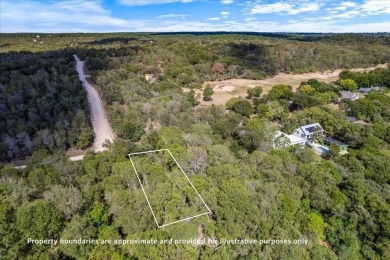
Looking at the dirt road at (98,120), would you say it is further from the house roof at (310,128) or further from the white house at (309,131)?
the house roof at (310,128)

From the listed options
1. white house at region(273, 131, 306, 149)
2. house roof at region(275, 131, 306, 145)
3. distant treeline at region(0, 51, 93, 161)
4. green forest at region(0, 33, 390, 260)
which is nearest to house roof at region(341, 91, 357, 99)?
green forest at region(0, 33, 390, 260)

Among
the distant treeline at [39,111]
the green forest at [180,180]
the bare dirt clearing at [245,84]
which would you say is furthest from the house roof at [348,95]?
the distant treeline at [39,111]

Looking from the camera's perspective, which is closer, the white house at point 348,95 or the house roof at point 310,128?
the house roof at point 310,128

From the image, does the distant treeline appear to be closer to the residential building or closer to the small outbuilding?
the small outbuilding

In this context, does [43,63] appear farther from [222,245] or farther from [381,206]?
[381,206]

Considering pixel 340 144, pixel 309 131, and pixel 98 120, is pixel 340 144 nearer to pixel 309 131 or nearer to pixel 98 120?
pixel 309 131

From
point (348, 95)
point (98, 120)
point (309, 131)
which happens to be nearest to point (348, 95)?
point (348, 95)

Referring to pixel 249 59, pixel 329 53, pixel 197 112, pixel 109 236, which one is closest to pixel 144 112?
pixel 197 112
